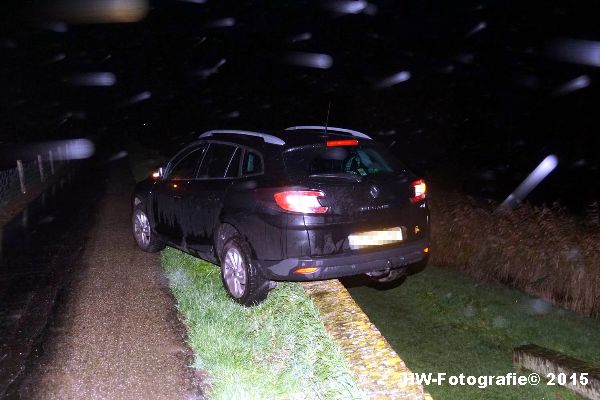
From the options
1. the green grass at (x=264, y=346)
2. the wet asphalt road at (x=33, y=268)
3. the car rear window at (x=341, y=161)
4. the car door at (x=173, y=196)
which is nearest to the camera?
the green grass at (x=264, y=346)

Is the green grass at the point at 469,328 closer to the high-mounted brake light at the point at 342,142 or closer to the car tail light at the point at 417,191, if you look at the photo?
the car tail light at the point at 417,191

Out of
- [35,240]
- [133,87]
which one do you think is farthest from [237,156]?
[133,87]

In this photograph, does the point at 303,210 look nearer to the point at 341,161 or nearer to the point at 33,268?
the point at 341,161

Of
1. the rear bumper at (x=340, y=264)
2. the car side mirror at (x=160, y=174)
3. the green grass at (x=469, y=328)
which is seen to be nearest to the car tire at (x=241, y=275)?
the rear bumper at (x=340, y=264)

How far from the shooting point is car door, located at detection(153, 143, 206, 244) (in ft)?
21.6

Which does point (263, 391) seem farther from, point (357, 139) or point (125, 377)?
point (357, 139)

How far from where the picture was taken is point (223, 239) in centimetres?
570

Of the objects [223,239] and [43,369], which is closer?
[43,369]

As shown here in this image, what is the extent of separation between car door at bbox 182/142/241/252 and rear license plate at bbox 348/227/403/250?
143cm

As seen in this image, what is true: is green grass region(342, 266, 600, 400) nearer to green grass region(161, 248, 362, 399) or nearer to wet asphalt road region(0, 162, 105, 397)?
green grass region(161, 248, 362, 399)

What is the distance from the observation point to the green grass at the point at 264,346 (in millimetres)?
3838

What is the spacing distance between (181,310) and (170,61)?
72829 millimetres

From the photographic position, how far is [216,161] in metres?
6.13

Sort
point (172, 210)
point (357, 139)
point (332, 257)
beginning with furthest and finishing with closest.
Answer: point (172, 210) → point (357, 139) → point (332, 257)
